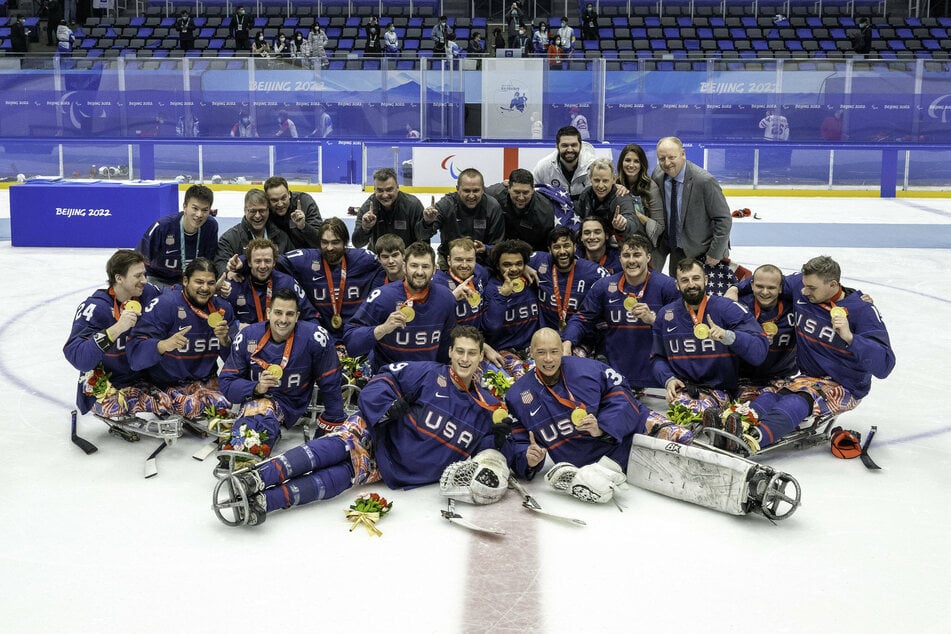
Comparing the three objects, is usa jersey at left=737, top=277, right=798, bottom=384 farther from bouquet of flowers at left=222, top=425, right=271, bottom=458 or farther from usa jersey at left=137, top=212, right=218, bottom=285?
usa jersey at left=137, top=212, right=218, bottom=285

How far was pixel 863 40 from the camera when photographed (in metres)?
22.3

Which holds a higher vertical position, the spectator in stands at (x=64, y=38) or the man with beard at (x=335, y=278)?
the spectator in stands at (x=64, y=38)

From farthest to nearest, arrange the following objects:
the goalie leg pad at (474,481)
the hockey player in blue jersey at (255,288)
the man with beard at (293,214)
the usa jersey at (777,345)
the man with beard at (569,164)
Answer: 1. the man with beard at (569,164)
2. the man with beard at (293,214)
3. the hockey player in blue jersey at (255,288)
4. the usa jersey at (777,345)
5. the goalie leg pad at (474,481)

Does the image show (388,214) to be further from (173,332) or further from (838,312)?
(838,312)

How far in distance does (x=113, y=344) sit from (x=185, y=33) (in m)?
19.2

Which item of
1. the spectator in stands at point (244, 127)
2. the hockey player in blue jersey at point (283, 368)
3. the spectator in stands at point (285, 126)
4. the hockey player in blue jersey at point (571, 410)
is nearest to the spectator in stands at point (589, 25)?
the spectator in stands at point (285, 126)

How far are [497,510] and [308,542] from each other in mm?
832

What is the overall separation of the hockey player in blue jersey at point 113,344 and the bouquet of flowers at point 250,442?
0.82m

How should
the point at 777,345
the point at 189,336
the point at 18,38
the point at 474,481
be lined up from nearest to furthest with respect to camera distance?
1. the point at 474,481
2. the point at 189,336
3. the point at 777,345
4. the point at 18,38

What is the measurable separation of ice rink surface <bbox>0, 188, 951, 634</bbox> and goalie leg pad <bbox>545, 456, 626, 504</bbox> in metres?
0.06

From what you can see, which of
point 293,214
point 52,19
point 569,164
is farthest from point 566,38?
point 293,214

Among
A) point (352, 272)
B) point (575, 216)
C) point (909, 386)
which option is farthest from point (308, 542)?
point (909, 386)

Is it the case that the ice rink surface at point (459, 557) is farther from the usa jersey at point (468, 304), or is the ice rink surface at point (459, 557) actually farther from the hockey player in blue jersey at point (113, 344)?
the usa jersey at point (468, 304)

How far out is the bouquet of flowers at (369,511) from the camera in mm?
4172
